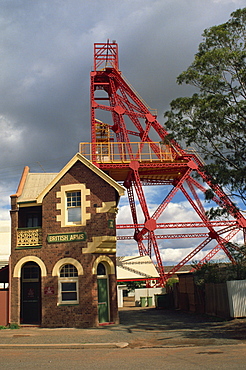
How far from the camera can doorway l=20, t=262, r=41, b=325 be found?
20.3 meters

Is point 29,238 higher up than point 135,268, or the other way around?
point 29,238

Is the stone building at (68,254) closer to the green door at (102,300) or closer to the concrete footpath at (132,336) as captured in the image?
the green door at (102,300)

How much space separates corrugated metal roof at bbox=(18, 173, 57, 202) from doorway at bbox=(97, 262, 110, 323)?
5.07 metres

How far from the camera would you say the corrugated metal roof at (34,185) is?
2093cm

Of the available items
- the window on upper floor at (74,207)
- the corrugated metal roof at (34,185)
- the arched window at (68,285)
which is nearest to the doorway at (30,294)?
the arched window at (68,285)

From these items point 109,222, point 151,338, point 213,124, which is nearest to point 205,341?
point 151,338

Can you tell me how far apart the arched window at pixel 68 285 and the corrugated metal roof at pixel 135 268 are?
760 cm

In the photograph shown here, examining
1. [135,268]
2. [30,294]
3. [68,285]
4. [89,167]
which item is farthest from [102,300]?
[135,268]

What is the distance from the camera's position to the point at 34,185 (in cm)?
2225

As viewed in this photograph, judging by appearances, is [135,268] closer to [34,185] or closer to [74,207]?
[74,207]

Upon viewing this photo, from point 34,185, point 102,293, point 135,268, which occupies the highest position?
point 34,185

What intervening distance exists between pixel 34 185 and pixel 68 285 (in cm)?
632

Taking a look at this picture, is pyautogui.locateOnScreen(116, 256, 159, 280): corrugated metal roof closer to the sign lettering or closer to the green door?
the green door

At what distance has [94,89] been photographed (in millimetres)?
38031
